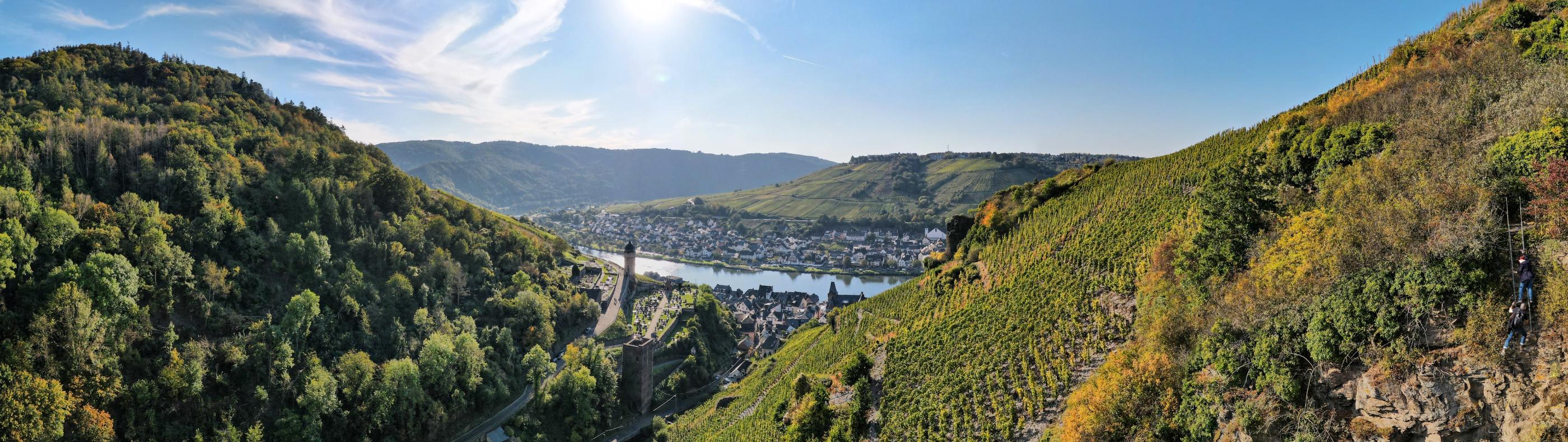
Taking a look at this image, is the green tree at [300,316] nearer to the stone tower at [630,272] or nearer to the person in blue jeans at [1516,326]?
the stone tower at [630,272]

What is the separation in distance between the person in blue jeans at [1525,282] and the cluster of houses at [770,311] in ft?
157

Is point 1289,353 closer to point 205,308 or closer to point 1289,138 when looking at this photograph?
point 1289,138

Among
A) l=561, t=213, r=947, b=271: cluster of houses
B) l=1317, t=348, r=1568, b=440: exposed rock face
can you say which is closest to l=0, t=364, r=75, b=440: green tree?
l=1317, t=348, r=1568, b=440: exposed rock face

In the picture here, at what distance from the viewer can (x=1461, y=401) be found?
813 centimetres

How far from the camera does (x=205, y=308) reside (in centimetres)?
3316

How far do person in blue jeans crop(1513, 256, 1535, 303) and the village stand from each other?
89.9 metres

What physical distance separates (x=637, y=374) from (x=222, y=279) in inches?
975

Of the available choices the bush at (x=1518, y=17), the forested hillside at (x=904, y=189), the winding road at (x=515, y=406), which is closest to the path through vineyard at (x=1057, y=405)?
the bush at (x=1518, y=17)

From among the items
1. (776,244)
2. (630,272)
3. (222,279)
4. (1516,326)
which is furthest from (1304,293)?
(776,244)

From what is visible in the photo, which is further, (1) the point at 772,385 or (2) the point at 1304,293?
(1) the point at 772,385

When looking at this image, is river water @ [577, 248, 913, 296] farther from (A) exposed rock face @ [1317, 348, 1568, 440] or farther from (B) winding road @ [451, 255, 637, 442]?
(A) exposed rock face @ [1317, 348, 1568, 440]

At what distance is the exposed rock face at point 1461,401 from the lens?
745 centimetres

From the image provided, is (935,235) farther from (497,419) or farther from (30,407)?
(30,407)

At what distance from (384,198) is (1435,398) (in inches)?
2476
